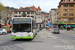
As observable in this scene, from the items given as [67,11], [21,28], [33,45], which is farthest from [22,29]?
[67,11]

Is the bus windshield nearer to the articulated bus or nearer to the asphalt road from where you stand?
the articulated bus

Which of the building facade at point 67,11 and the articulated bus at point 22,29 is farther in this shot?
the building facade at point 67,11

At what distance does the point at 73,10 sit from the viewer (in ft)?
236

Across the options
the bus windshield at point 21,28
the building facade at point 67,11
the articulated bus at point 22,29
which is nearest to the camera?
the articulated bus at point 22,29

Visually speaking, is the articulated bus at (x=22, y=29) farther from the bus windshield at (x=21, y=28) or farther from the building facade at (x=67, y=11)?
the building facade at (x=67, y=11)

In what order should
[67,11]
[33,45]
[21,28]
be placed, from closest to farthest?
[33,45] < [21,28] < [67,11]

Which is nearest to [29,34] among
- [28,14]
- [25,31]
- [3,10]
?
[25,31]

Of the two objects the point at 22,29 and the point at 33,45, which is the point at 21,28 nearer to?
the point at 22,29

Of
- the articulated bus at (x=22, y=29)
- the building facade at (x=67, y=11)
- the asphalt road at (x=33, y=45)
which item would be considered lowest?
the asphalt road at (x=33, y=45)

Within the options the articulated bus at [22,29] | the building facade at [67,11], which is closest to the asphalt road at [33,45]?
the articulated bus at [22,29]

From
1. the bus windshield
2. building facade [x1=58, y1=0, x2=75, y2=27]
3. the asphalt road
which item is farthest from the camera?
building facade [x1=58, y1=0, x2=75, y2=27]

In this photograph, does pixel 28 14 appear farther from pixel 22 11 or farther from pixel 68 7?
pixel 68 7

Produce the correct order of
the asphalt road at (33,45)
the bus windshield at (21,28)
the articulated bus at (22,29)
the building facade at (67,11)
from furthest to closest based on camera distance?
1. the building facade at (67,11)
2. the bus windshield at (21,28)
3. the articulated bus at (22,29)
4. the asphalt road at (33,45)

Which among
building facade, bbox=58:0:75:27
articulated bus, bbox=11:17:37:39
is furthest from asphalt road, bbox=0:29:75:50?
building facade, bbox=58:0:75:27
